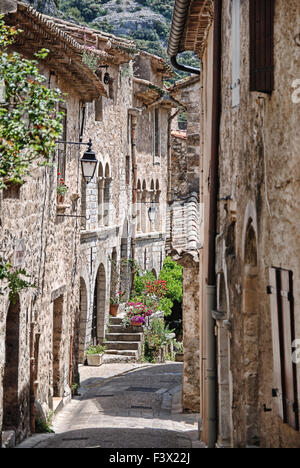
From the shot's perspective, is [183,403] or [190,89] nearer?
[183,403]

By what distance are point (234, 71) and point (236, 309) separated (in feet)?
7.86

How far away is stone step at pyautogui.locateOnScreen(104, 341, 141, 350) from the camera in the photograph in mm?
20750

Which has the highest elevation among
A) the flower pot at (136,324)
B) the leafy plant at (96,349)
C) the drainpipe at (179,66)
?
the drainpipe at (179,66)

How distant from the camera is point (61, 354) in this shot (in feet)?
46.1

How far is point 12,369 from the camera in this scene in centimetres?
1009

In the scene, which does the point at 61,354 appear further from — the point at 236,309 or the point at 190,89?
the point at 236,309

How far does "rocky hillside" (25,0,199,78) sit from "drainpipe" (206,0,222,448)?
54194mm

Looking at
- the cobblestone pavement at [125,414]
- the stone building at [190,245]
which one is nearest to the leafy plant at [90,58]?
the stone building at [190,245]

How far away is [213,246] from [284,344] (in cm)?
412

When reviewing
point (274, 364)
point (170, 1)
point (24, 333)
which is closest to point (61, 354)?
point (24, 333)

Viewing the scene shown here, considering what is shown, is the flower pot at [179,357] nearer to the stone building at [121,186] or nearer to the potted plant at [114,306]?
the potted plant at [114,306]

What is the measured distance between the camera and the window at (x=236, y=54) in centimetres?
716

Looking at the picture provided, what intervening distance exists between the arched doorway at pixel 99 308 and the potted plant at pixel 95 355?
103 centimetres

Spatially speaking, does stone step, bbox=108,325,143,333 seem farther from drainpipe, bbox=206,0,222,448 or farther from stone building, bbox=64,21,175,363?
drainpipe, bbox=206,0,222,448
